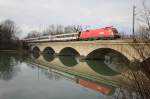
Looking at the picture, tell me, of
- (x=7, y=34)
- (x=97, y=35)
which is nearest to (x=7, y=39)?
(x=7, y=34)

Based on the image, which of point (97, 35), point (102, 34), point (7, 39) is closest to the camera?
point (102, 34)

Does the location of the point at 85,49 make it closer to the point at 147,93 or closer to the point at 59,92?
the point at 59,92

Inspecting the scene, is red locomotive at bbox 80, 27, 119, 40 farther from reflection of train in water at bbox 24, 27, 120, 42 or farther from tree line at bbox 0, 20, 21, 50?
tree line at bbox 0, 20, 21, 50

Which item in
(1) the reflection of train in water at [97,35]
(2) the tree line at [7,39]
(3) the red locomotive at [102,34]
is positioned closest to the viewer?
(3) the red locomotive at [102,34]

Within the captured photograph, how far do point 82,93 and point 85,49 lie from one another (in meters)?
22.1

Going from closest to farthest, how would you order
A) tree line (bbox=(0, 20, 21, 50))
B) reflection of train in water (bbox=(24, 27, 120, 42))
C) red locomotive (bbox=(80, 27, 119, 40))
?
red locomotive (bbox=(80, 27, 119, 40)) < reflection of train in water (bbox=(24, 27, 120, 42)) < tree line (bbox=(0, 20, 21, 50))

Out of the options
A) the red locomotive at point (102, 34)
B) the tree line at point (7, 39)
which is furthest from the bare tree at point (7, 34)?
the red locomotive at point (102, 34)

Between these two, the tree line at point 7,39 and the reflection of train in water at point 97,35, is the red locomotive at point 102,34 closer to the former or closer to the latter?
the reflection of train in water at point 97,35

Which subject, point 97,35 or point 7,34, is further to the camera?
point 7,34

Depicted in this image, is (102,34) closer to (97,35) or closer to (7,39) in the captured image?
(97,35)

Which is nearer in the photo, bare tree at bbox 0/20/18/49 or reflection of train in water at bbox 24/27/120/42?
reflection of train in water at bbox 24/27/120/42

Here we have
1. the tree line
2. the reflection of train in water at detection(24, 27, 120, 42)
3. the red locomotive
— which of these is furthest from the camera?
the tree line

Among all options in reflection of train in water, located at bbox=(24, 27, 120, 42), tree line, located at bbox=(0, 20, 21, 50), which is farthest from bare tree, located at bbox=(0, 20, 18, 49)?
reflection of train in water, located at bbox=(24, 27, 120, 42)

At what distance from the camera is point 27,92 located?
14.7 metres
